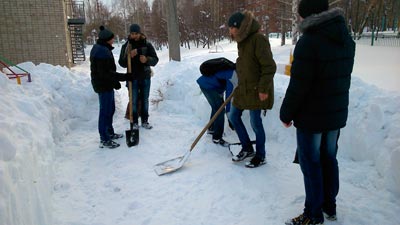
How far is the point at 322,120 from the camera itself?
8.23 ft

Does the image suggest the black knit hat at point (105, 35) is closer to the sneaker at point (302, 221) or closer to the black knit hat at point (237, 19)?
the black knit hat at point (237, 19)

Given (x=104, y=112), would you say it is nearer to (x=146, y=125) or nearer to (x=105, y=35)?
(x=146, y=125)

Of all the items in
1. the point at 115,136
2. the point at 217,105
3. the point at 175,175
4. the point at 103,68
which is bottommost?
the point at 175,175

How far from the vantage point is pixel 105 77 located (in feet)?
15.7

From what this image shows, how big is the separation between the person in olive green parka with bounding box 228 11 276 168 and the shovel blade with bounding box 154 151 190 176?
0.99 m

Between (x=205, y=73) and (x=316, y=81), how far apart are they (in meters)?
2.40

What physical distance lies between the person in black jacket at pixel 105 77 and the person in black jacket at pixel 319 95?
9.86ft

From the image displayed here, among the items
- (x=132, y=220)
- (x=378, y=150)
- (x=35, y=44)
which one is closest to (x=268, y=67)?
(x=378, y=150)

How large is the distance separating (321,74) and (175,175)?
2.22 metres

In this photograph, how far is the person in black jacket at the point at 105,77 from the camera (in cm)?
474

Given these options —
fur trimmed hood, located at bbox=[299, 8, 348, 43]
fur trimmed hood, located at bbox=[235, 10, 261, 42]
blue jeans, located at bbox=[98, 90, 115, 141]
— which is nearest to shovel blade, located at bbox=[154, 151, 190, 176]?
→ blue jeans, located at bbox=[98, 90, 115, 141]

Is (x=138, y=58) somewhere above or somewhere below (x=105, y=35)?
below

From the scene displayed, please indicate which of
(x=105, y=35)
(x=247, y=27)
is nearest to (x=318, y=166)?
(x=247, y=27)

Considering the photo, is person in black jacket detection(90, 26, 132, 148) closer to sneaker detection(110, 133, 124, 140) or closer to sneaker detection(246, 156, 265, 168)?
sneaker detection(110, 133, 124, 140)
